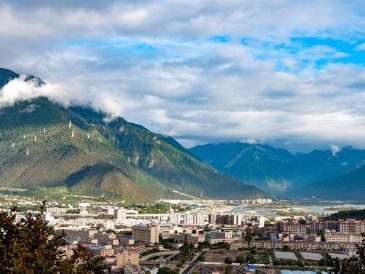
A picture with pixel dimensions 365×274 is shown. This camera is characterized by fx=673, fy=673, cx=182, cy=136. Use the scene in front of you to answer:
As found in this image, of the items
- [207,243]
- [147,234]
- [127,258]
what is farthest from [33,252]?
[147,234]

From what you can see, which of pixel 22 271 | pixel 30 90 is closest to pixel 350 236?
pixel 22 271

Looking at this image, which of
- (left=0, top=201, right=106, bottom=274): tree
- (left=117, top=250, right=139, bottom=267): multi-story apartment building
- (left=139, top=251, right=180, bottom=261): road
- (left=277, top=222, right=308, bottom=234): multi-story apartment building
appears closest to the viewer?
(left=0, top=201, right=106, bottom=274): tree

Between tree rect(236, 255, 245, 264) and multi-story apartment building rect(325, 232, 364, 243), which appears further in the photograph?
multi-story apartment building rect(325, 232, 364, 243)

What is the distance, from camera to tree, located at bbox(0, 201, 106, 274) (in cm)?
1181

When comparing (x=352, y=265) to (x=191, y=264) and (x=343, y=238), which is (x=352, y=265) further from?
(x=343, y=238)

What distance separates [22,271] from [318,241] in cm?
6435

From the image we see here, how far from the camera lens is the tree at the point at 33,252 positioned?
1181 centimetres

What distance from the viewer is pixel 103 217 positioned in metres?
110

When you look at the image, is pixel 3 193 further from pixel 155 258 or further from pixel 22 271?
pixel 22 271

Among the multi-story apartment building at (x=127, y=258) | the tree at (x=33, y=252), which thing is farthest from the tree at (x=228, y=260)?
the tree at (x=33, y=252)

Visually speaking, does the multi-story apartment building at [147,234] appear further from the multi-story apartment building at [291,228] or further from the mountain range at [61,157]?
the mountain range at [61,157]

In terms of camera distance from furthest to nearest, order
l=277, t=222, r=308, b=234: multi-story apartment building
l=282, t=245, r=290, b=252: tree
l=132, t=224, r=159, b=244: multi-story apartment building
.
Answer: l=277, t=222, r=308, b=234: multi-story apartment building → l=132, t=224, r=159, b=244: multi-story apartment building → l=282, t=245, r=290, b=252: tree

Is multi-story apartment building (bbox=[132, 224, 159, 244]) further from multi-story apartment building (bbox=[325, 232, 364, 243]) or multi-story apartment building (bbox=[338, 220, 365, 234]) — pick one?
multi-story apartment building (bbox=[338, 220, 365, 234])

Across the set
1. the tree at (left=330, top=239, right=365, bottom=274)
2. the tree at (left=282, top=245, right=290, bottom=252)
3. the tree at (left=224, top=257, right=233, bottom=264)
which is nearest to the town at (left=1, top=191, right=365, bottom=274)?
Result: the tree at (left=224, top=257, right=233, bottom=264)
